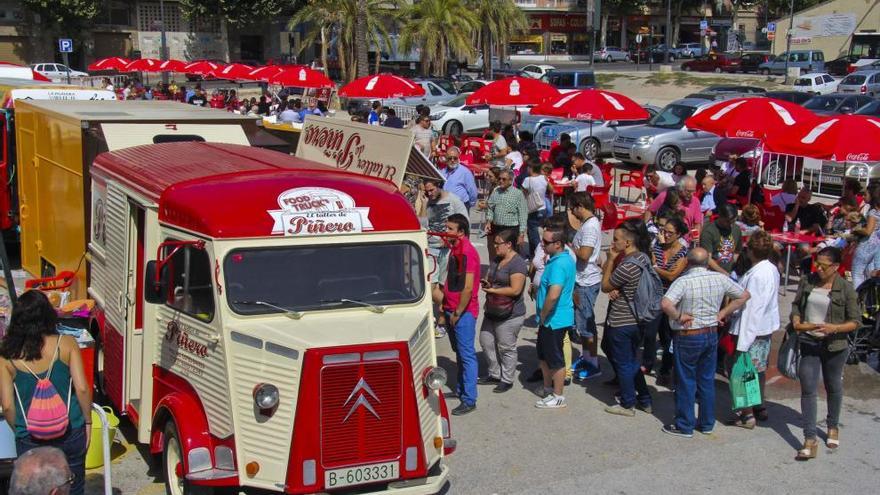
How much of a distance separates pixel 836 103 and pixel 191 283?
2635 centimetres

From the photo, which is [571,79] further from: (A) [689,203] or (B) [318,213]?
(B) [318,213]

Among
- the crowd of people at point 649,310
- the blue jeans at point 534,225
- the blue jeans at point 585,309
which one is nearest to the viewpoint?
the crowd of people at point 649,310

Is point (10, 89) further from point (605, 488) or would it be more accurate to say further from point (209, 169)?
point (605, 488)

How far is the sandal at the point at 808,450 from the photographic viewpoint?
770cm

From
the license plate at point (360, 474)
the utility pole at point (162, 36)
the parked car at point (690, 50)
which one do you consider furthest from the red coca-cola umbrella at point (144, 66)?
the parked car at point (690, 50)

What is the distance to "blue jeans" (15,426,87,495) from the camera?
5.64 meters

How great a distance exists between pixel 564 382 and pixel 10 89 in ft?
35.1

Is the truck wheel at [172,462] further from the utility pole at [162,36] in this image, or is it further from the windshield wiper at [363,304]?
the utility pole at [162,36]

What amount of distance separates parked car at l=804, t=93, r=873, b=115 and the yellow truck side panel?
22.7m

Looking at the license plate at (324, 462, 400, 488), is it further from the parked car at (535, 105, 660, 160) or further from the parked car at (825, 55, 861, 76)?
the parked car at (825, 55, 861, 76)

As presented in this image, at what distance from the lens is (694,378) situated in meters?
8.05

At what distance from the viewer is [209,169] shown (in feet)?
23.5

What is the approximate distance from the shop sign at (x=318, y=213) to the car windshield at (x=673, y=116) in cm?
1909

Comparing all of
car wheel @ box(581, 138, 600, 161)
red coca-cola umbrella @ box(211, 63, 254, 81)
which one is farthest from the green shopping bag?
red coca-cola umbrella @ box(211, 63, 254, 81)
